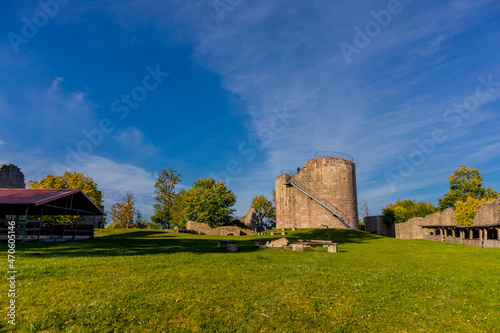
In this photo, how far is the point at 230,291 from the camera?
9.67m

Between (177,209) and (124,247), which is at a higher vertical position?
(177,209)

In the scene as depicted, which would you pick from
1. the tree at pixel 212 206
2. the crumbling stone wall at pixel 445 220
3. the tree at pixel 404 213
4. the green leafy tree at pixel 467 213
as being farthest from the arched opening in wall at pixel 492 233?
the tree at pixel 212 206

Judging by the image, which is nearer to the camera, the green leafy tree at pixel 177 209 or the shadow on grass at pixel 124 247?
the shadow on grass at pixel 124 247

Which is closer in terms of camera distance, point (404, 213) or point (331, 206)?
point (331, 206)

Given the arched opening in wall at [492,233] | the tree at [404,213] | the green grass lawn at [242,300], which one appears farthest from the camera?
Result: the tree at [404,213]

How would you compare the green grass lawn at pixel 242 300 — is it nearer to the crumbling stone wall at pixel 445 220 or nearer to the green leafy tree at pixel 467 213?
the crumbling stone wall at pixel 445 220

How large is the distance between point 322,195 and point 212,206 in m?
20.6

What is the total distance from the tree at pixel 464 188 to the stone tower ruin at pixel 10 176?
83300 mm

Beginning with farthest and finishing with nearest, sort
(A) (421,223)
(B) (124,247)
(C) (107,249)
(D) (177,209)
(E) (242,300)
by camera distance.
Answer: (D) (177,209) < (A) (421,223) < (B) (124,247) < (C) (107,249) < (E) (242,300)

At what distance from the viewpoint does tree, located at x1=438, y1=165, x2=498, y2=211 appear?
58688 millimetres

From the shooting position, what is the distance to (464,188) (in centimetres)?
6044

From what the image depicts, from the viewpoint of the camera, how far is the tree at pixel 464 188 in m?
58.7

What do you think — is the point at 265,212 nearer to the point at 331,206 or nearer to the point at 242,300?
the point at 331,206

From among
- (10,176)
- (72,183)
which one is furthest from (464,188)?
(10,176)
